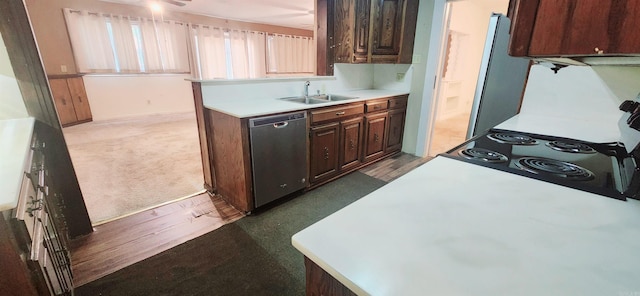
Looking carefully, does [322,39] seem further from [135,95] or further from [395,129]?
[135,95]

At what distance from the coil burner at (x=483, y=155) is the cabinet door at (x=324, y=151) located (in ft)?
4.71

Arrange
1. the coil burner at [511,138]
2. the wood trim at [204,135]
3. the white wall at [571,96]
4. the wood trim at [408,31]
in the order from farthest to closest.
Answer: the wood trim at [408,31] → the wood trim at [204,135] → the white wall at [571,96] → the coil burner at [511,138]

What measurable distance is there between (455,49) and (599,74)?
4.24 m

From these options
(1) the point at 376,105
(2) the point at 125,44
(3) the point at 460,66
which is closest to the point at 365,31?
(1) the point at 376,105

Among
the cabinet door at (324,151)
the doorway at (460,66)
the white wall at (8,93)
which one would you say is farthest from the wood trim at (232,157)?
the doorway at (460,66)

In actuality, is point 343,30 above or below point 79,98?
above

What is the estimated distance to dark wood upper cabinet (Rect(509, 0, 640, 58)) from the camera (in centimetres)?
40

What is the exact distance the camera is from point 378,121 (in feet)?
10.0

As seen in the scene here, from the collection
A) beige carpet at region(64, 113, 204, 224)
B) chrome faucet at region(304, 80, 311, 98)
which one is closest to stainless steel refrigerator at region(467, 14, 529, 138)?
chrome faucet at region(304, 80, 311, 98)

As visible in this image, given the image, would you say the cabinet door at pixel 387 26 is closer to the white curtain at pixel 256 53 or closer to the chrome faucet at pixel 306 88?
the chrome faucet at pixel 306 88

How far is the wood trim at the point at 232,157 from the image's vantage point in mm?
1933

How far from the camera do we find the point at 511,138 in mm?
1277

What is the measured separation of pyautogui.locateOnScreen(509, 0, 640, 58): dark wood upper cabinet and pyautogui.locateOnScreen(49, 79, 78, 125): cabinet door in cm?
634

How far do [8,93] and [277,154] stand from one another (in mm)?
1617
